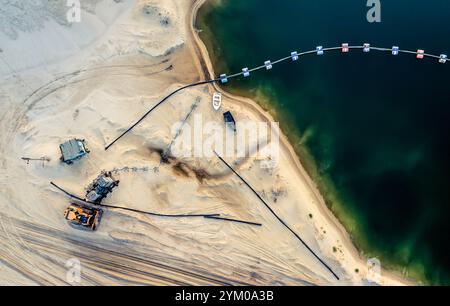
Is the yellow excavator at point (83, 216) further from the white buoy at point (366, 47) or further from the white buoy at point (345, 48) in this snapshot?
the white buoy at point (366, 47)

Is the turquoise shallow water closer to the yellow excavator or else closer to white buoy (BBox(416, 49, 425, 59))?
white buoy (BBox(416, 49, 425, 59))

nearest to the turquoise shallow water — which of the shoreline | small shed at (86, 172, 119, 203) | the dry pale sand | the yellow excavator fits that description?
the shoreline

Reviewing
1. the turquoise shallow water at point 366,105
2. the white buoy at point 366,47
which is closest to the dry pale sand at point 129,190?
the turquoise shallow water at point 366,105

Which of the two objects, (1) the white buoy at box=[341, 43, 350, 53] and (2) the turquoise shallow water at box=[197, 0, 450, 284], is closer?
(2) the turquoise shallow water at box=[197, 0, 450, 284]

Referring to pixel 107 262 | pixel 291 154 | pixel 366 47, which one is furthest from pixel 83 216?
pixel 366 47
